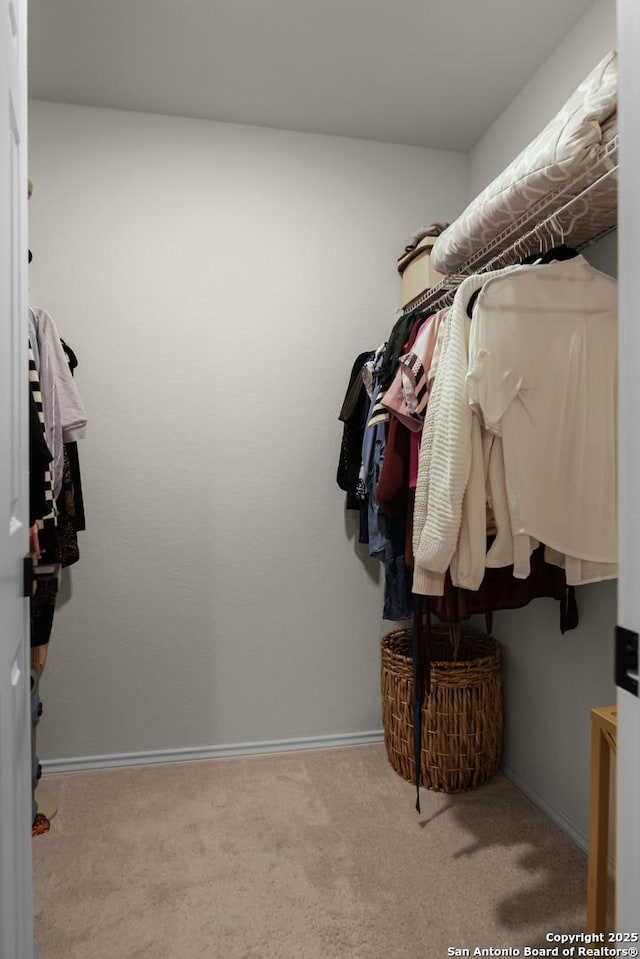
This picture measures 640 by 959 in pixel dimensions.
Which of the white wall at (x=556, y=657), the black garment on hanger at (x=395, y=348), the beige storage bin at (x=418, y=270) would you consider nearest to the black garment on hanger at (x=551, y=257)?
the white wall at (x=556, y=657)

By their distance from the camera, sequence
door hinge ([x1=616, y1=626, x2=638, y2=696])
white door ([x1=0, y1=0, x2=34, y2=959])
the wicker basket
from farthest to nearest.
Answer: the wicker basket
white door ([x1=0, y1=0, x2=34, y2=959])
door hinge ([x1=616, y1=626, x2=638, y2=696])

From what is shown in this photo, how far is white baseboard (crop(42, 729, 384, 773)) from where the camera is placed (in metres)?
2.53

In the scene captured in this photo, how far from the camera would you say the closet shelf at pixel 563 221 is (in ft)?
4.89

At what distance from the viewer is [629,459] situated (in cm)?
80

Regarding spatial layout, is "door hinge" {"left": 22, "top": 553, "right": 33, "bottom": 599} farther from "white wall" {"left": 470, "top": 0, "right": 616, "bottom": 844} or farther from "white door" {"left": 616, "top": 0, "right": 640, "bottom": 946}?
"white wall" {"left": 470, "top": 0, "right": 616, "bottom": 844}

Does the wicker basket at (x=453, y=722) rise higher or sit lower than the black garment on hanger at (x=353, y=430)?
lower

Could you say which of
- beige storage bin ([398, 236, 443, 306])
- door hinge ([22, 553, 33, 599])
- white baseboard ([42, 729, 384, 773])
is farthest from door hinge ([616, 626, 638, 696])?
white baseboard ([42, 729, 384, 773])

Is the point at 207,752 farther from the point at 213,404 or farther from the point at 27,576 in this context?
the point at 27,576

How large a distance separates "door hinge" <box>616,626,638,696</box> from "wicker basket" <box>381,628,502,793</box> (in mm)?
1565

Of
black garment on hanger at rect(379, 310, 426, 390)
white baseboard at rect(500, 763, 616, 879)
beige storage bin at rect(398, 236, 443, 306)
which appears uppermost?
beige storage bin at rect(398, 236, 443, 306)

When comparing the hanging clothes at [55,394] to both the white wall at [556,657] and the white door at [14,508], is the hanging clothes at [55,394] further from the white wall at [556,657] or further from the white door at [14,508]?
the white wall at [556,657]

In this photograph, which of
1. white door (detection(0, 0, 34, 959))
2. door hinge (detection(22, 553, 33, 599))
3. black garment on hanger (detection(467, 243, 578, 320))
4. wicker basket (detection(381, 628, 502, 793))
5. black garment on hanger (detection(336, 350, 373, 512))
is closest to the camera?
white door (detection(0, 0, 34, 959))

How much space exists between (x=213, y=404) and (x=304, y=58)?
131 cm

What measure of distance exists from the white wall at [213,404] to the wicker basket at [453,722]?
0.41 metres
